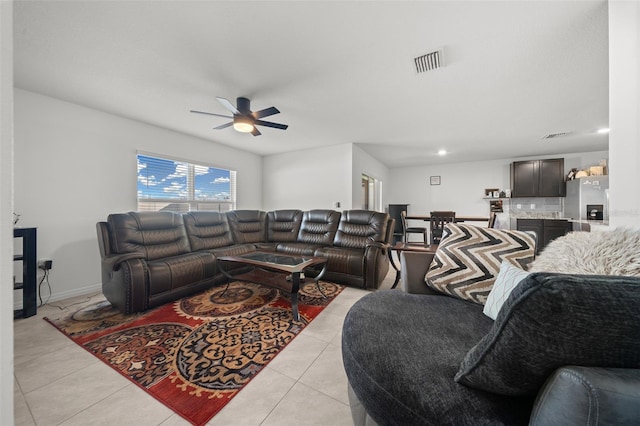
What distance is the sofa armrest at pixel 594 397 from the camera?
41 centimetres

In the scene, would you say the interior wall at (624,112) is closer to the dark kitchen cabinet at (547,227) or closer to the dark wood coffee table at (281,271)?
the dark wood coffee table at (281,271)

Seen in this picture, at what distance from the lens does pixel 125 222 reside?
2656 millimetres

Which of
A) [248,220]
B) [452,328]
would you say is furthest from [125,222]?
[452,328]

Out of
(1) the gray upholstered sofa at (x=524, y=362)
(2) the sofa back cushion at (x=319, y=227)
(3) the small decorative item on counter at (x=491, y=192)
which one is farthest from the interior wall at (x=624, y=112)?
(3) the small decorative item on counter at (x=491, y=192)

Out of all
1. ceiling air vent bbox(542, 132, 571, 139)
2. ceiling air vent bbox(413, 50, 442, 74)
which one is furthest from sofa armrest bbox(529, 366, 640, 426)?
ceiling air vent bbox(542, 132, 571, 139)

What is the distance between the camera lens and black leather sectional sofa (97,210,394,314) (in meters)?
2.27

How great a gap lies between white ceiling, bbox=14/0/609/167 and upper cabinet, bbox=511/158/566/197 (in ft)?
6.08

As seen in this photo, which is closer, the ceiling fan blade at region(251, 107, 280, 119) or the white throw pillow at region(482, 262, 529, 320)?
the white throw pillow at region(482, 262, 529, 320)

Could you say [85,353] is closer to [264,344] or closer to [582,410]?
[264,344]

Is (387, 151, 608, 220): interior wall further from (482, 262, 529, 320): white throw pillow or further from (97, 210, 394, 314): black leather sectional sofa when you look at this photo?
(482, 262, 529, 320): white throw pillow

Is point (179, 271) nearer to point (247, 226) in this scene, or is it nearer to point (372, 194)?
point (247, 226)

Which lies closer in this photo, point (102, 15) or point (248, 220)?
point (102, 15)

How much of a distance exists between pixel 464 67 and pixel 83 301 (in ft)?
15.5

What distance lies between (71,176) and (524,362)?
4.25 meters
